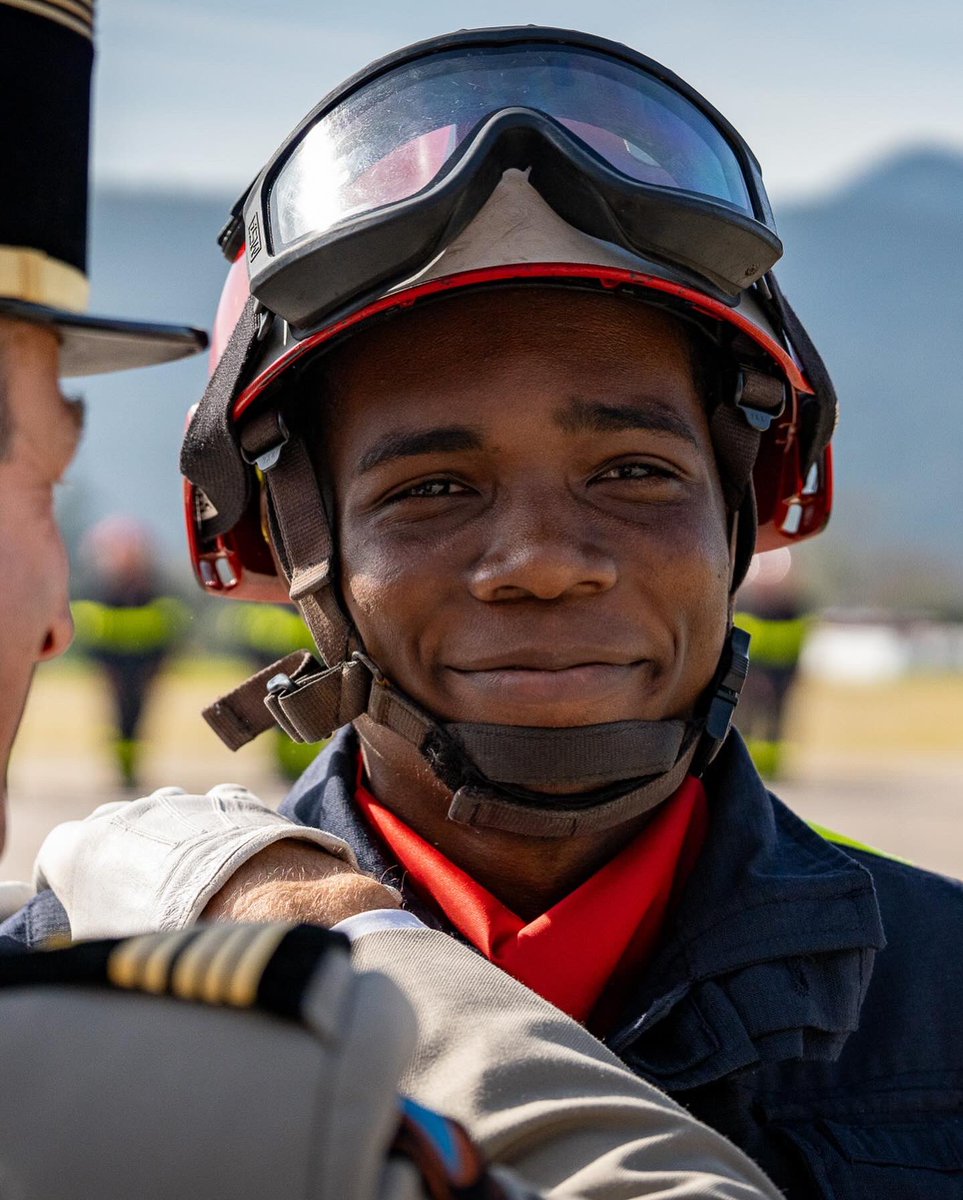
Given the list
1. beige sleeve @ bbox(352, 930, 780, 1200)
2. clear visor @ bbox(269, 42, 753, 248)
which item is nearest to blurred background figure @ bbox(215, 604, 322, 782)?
clear visor @ bbox(269, 42, 753, 248)

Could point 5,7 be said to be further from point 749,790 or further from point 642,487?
point 749,790

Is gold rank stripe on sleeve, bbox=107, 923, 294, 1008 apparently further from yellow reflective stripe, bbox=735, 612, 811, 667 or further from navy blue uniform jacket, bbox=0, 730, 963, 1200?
yellow reflective stripe, bbox=735, 612, 811, 667

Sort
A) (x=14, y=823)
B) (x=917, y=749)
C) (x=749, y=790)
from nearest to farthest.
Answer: (x=749, y=790)
(x=14, y=823)
(x=917, y=749)

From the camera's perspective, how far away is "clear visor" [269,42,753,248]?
8.07ft

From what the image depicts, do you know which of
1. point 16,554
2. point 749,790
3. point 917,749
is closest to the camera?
point 16,554

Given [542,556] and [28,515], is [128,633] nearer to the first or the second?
[542,556]

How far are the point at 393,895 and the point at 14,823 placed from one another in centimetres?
1062

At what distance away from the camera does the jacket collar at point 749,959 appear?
2164 millimetres

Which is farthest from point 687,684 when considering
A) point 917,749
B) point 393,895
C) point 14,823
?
point 917,749

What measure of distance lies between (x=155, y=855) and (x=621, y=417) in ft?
3.27

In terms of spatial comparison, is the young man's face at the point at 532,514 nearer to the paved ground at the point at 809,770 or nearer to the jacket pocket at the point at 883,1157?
the jacket pocket at the point at 883,1157

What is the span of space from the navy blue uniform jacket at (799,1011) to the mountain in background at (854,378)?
127 m

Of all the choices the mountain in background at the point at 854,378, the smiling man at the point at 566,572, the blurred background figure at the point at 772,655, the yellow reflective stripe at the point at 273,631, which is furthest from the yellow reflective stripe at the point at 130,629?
the mountain in background at the point at 854,378

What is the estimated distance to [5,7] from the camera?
1907mm
